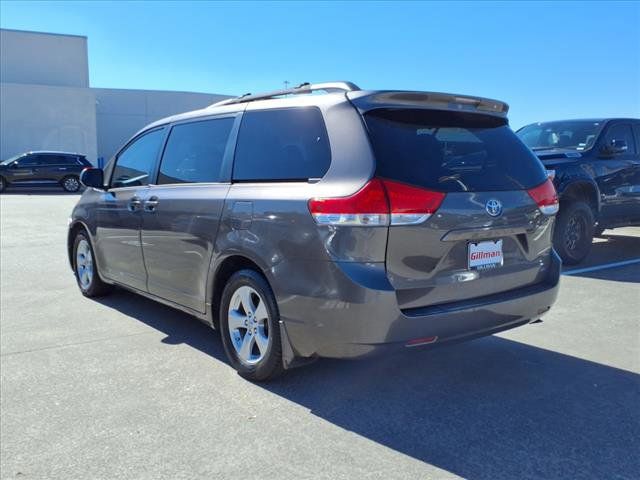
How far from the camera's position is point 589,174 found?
7602mm

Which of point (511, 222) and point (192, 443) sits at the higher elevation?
point (511, 222)

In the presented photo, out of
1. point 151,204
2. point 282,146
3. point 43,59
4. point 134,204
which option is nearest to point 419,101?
point 282,146

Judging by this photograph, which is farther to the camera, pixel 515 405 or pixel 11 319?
pixel 11 319

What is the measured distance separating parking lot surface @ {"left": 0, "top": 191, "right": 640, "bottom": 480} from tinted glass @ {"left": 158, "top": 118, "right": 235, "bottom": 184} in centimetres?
136

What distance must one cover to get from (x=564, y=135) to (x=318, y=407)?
21.6ft

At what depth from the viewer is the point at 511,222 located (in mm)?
3531

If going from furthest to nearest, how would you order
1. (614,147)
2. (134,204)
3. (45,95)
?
(45,95)
(614,147)
(134,204)

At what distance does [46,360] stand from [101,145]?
3776 cm

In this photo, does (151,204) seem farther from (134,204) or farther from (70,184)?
(70,184)

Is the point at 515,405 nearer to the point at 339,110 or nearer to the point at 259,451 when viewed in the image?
the point at 259,451

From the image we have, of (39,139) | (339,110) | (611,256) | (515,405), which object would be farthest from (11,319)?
(39,139)

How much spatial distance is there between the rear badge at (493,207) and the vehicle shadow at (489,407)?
948mm

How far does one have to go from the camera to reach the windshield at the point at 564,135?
26.6ft

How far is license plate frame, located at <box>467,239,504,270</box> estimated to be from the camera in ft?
11.0
